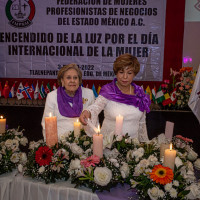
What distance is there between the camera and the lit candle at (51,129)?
1.80 m

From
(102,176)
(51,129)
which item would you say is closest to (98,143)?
(102,176)

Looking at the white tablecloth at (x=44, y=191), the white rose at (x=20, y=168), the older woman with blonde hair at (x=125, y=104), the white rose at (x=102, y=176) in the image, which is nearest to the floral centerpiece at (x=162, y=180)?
the white rose at (x=102, y=176)

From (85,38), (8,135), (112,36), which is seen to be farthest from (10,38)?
(8,135)

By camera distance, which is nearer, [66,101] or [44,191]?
[44,191]

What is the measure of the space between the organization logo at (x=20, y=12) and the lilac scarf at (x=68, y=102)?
5444 millimetres

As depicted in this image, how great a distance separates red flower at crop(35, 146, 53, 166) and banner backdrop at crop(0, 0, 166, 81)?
6.25 metres

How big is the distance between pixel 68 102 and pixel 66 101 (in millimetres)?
35

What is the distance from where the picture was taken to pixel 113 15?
7688 millimetres

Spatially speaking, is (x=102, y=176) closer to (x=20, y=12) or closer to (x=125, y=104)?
(x=125, y=104)

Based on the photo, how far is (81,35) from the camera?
7863 mm

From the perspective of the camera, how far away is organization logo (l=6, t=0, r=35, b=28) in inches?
309

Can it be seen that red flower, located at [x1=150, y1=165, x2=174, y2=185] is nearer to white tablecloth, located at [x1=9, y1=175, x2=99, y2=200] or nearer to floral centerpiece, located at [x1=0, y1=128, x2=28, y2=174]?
white tablecloth, located at [x1=9, y1=175, x2=99, y2=200]

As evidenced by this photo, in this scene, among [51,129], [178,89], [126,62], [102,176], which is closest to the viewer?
[102,176]

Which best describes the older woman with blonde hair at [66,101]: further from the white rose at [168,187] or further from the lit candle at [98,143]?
the white rose at [168,187]
